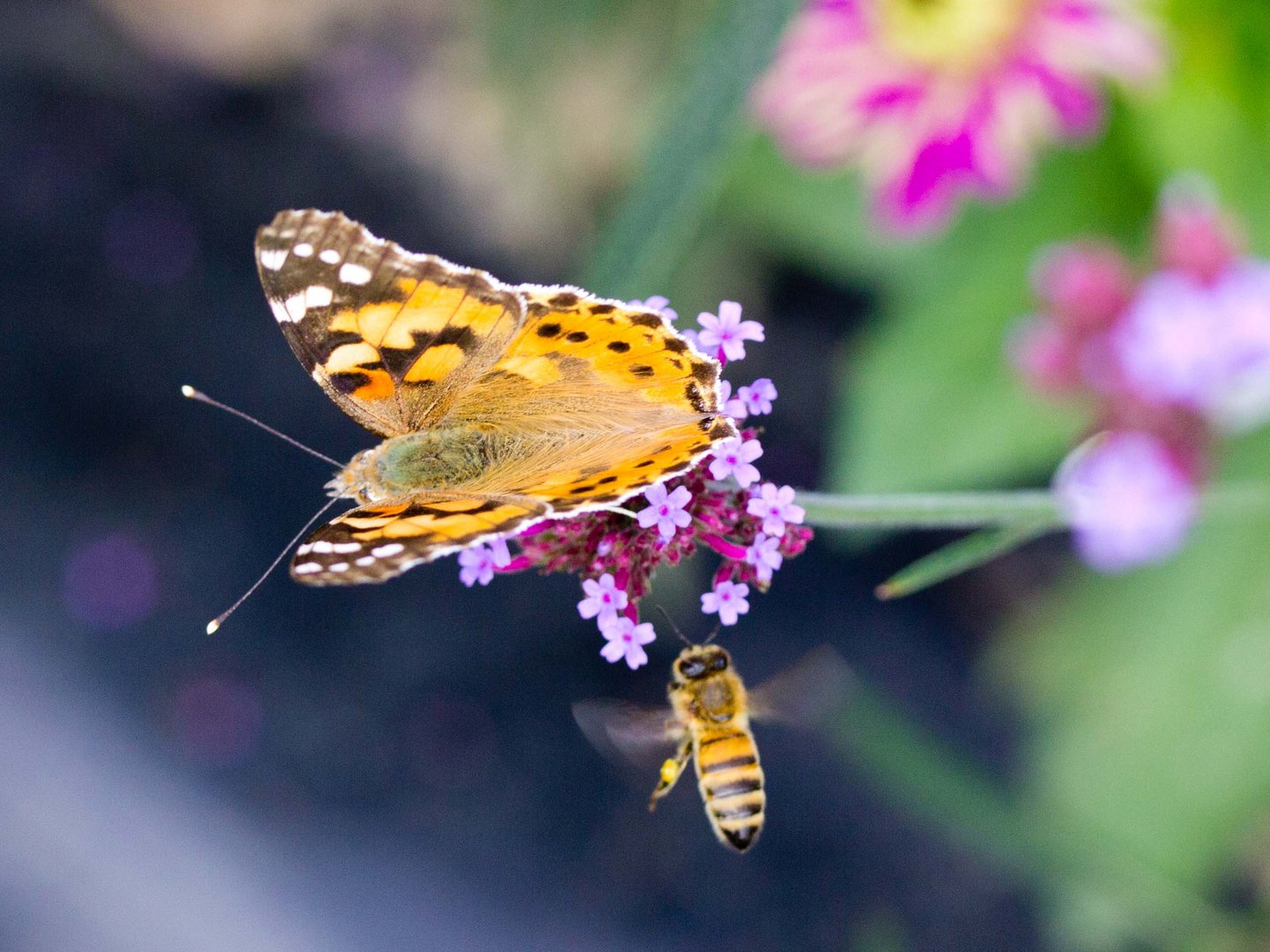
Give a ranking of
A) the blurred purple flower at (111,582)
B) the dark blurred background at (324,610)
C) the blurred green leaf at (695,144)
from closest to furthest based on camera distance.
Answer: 1. the blurred green leaf at (695,144)
2. the dark blurred background at (324,610)
3. the blurred purple flower at (111,582)

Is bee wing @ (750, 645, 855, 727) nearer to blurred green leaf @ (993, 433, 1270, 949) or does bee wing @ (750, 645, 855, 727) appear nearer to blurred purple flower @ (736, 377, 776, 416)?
blurred purple flower @ (736, 377, 776, 416)

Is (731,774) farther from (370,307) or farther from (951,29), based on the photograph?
(951,29)

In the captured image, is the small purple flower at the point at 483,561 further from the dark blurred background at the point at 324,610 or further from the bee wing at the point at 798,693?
the dark blurred background at the point at 324,610

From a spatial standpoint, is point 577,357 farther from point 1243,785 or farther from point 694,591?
point 1243,785

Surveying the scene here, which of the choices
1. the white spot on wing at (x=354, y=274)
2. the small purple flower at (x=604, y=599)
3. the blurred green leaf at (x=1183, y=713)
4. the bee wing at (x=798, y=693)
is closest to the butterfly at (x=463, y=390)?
the white spot on wing at (x=354, y=274)

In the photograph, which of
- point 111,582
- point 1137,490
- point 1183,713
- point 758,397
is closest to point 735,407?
point 758,397

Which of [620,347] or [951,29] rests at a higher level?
[951,29]

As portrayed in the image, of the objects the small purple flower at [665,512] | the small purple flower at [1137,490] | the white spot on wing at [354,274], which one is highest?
the small purple flower at [1137,490]

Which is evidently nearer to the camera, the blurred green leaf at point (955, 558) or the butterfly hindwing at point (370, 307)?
the blurred green leaf at point (955, 558)
